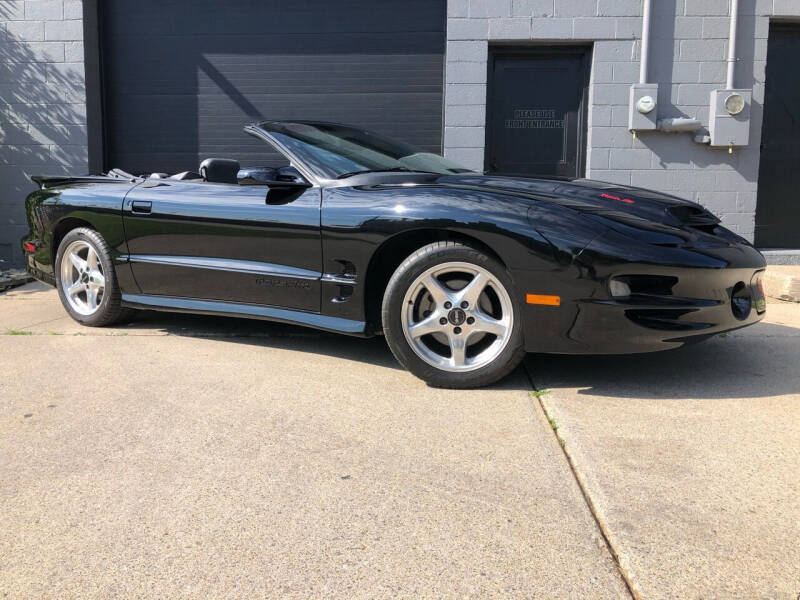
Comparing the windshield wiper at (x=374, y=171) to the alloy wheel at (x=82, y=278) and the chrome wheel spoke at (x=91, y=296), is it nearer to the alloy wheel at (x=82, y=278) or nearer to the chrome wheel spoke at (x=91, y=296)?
the alloy wheel at (x=82, y=278)

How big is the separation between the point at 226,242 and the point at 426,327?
1295 millimetres

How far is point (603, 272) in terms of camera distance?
10.1ft

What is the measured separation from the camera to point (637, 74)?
7.38 m

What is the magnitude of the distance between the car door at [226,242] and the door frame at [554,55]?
4119mm

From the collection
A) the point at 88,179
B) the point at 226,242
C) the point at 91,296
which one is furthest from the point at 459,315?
the point at 88,179

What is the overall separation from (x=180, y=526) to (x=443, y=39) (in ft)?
21.8

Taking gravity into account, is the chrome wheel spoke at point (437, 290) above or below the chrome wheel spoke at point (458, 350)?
above

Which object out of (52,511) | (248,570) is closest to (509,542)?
(248,570)

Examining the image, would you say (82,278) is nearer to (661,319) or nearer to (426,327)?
(426,327)

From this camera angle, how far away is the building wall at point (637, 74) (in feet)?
24.0

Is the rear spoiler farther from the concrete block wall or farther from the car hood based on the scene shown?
the concrete block wall

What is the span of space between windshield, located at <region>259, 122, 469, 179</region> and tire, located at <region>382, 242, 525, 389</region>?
76cm

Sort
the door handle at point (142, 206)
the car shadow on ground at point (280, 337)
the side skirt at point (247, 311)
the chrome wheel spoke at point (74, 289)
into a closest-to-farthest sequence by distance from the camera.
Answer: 1. the side skirt at point (247, 311)
2. the car shadow on ground at point (280, 337)
3. the door handle at point (142, 206)
4. the chrome wheel spoke at point (74, 289)

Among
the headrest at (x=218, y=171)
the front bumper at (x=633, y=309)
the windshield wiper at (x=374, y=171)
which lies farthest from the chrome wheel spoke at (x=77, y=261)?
the front bumper at (x=633, y=309)
